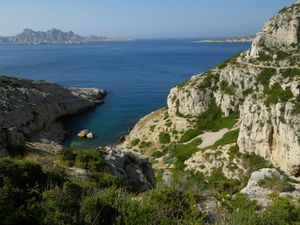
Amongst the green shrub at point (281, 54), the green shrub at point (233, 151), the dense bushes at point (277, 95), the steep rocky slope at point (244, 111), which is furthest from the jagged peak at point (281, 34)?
the green shrub at point (233, 151)

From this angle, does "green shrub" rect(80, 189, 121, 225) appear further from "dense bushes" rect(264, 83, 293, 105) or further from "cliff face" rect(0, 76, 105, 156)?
"cliff face" rect(0, 76, 105, 156)

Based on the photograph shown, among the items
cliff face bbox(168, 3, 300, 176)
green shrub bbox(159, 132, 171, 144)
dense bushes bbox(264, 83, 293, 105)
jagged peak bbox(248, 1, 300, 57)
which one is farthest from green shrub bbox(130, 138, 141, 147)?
jagged peak bbox(248, 1, 300, 57)

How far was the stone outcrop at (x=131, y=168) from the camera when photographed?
2511 cm

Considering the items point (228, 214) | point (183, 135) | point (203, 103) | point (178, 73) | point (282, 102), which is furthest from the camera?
point (178, 73)

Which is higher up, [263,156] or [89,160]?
[89,160]

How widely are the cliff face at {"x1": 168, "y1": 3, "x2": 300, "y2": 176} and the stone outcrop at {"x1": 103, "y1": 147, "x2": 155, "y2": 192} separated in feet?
58.0

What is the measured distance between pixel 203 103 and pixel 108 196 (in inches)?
1821

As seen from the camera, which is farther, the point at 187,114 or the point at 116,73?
the point at 116,73

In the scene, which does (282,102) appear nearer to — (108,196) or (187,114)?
(187,114)

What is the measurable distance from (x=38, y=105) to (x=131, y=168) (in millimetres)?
50422

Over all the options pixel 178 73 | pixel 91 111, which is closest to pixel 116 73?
pixel 178 73

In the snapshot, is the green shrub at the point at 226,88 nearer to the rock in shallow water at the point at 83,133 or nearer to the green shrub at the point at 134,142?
the green shrub at the point at 134,142

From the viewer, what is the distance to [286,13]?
61.4 m

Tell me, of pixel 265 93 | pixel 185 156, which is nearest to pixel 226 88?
pixel 265 93
